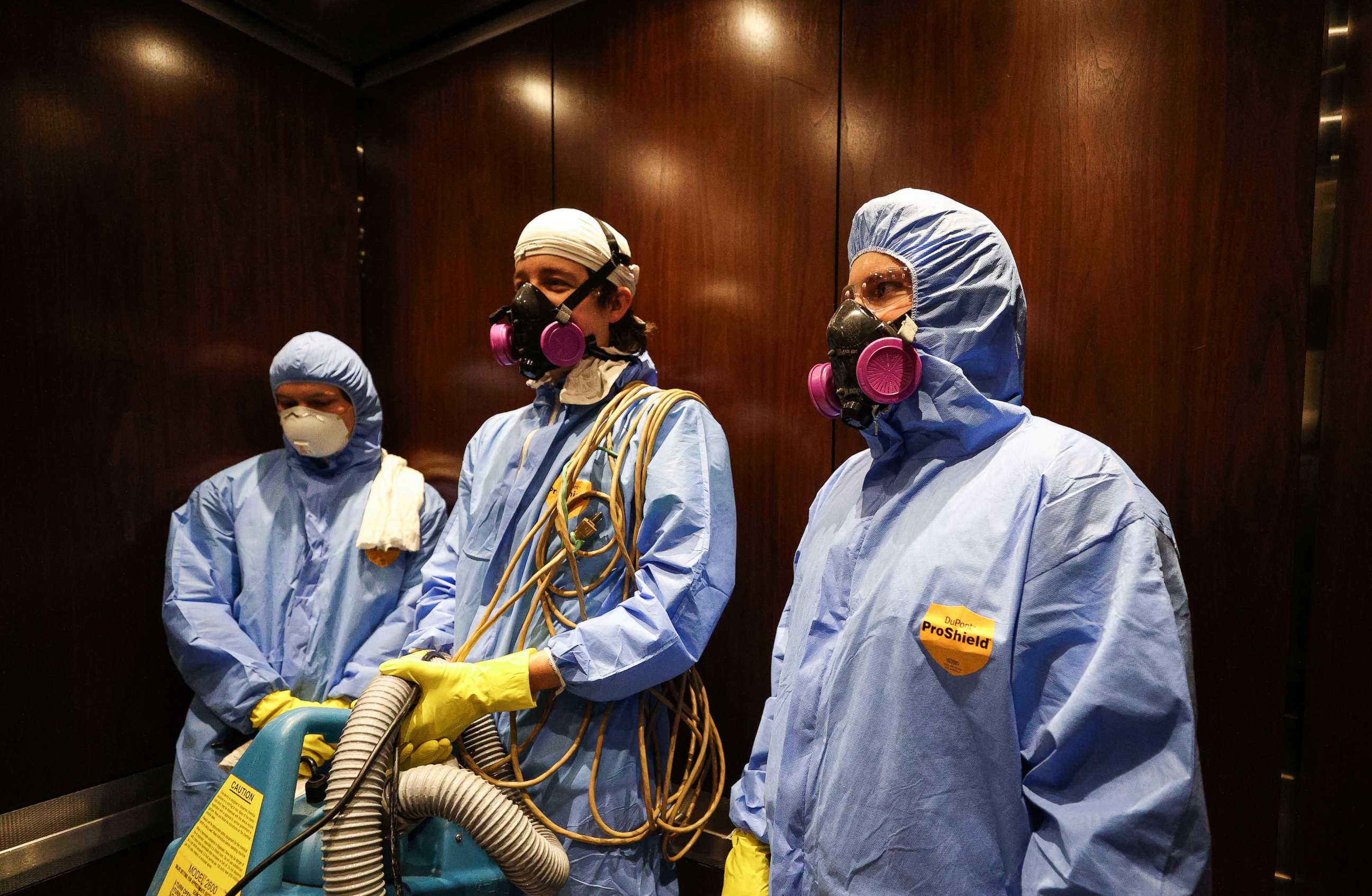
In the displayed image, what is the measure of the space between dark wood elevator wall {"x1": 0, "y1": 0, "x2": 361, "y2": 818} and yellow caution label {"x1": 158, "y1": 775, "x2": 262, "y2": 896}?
1333mm

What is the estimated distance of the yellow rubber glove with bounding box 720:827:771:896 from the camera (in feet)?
3.50

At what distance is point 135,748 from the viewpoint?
2.16 meters

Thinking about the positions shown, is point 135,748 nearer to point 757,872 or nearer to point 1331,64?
point 757,872

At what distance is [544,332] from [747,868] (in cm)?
104

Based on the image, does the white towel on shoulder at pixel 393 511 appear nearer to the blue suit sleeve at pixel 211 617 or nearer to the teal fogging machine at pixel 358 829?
the blue suit sleeve at pixel 211 617

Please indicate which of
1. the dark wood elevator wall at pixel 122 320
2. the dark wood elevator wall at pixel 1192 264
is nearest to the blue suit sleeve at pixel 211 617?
the dark wood elevator wall at pixel 122 320

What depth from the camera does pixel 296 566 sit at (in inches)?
82.5

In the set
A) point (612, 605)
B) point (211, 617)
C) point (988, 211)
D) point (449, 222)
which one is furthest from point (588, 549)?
point (449, 222)

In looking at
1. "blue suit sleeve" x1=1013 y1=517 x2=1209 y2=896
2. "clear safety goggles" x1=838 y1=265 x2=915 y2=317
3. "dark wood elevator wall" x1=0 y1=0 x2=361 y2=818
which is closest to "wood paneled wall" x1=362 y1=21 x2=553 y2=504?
"dark wood elevator wall" x1=0 y1=0 x2=361 y2=818

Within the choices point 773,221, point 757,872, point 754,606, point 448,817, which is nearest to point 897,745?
point 757,872

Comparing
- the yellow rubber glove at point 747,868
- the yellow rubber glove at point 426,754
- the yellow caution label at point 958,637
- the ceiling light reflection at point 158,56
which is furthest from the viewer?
the ceiling light reflection at point 158,56

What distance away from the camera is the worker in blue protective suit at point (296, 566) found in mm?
1956

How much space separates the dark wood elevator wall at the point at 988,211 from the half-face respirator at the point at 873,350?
24.1 inches

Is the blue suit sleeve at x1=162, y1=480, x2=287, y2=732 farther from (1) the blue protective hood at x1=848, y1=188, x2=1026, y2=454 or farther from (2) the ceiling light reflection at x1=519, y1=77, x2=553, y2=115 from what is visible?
(1) the blue protective hood at x1=848, y1=188, x2=1026, y2=454
